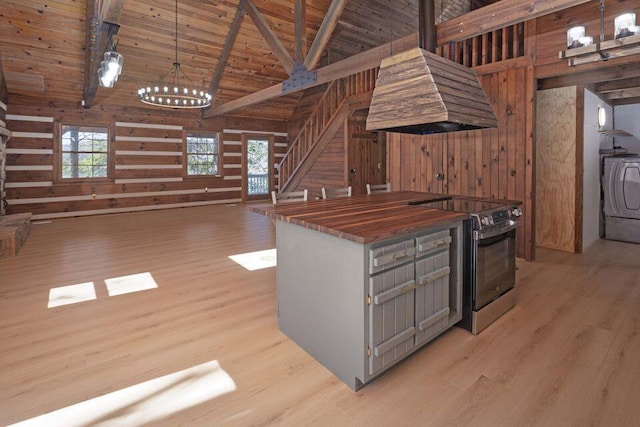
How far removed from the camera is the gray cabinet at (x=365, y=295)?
75.5 inches

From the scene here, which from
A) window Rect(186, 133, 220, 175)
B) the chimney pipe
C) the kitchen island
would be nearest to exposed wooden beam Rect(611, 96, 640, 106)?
the chimney pipe

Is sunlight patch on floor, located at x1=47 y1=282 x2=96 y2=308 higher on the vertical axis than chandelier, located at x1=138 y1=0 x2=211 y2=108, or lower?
lower

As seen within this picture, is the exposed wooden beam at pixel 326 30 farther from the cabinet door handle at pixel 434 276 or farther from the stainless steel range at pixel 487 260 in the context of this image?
the cabinet door handle at pixel 434 276

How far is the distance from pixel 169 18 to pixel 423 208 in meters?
7.00

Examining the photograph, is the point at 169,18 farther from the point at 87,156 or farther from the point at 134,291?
the point at 134,291

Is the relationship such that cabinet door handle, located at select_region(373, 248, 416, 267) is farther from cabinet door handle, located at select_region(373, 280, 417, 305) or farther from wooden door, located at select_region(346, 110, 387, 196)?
wooden door, located at select_region(346, 110, 387, 196)

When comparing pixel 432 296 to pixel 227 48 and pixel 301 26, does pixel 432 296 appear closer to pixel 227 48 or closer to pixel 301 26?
pixel 301 26

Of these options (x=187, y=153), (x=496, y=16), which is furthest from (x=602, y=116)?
(x=187, y=153)

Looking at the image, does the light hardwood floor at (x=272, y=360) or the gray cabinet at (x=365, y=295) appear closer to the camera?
the light hardwood floor at (x=272, y=360)

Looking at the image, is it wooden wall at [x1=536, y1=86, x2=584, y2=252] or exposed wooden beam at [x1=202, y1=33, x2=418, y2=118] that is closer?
exposed wooden beam at [x1=202, y1=33, x2=418, y2=118]

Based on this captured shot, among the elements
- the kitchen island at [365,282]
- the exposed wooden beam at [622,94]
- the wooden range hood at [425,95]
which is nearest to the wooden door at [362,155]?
the exposed wooden beam at [622,94]

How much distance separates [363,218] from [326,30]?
3.92 meters

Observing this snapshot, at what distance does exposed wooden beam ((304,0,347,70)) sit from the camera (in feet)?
16.0

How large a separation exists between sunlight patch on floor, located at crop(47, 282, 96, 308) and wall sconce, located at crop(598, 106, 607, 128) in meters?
7.26
